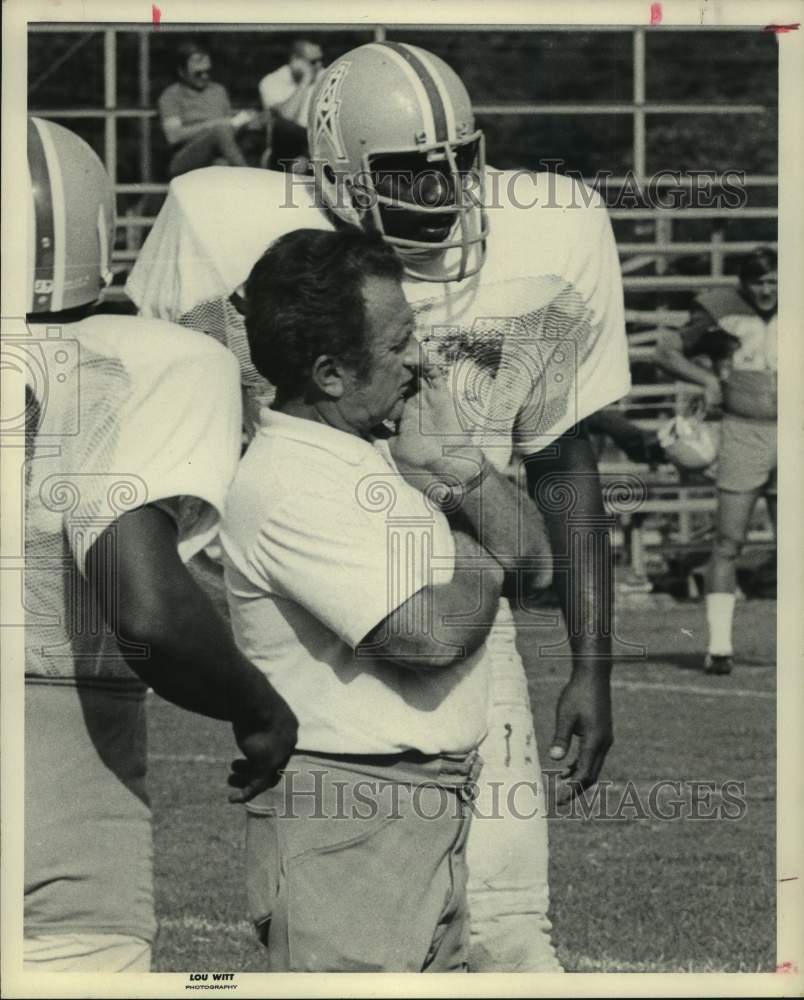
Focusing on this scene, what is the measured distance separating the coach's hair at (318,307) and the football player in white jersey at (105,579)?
0.43 feet

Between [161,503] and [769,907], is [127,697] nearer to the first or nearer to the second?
[161,503]

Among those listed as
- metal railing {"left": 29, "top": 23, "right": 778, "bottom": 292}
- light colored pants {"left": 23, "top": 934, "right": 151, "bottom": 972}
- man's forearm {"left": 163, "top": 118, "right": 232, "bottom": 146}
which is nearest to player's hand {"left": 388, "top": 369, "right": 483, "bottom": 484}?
light colored pants {"left": 23, "top": 934, "right": 151, "bottom": 972}

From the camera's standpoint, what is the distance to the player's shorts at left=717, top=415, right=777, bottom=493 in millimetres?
6809

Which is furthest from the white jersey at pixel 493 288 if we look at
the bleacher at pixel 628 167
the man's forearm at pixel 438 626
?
the bleacher at pixel 628 167

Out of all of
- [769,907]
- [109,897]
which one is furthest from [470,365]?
[769,907]

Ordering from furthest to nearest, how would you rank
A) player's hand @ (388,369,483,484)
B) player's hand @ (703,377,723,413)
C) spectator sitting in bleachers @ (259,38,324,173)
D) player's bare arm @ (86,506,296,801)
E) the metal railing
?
spectator sitting in bleachers @ (259,38,324,173) → player's hand @ (703,377,723,413) → the metal railing → player's hand @ (388,369,483,484) → player's bare arm @ (86,506,296,801)

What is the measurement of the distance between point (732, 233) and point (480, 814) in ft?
20.8

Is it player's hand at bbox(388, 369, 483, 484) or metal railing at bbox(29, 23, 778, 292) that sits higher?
metal railing at bbox(29, 23, 778, 292)

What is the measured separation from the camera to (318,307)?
259 centimetres

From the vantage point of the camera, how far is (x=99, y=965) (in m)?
2.57

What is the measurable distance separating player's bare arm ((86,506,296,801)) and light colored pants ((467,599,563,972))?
62cm

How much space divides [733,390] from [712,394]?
0.24ft

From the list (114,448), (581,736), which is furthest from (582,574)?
(114,448)

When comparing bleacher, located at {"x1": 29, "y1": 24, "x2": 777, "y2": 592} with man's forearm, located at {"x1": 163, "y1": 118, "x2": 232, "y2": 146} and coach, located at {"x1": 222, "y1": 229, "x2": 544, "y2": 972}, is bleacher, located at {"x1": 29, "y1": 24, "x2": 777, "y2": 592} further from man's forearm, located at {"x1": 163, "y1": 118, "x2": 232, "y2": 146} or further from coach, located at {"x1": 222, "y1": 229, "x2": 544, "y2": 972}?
coach, located at {"x1": 222, "y1": 229, "x2": 544, "y2": 972}
